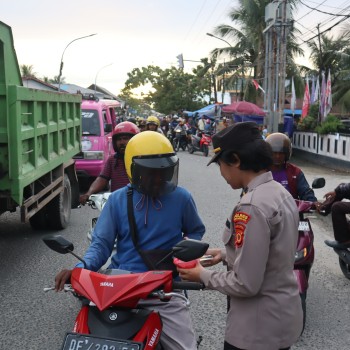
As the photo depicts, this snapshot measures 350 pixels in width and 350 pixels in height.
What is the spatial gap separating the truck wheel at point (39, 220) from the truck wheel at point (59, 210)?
0.07 meters

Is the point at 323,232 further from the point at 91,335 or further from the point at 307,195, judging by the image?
the point at 91,335

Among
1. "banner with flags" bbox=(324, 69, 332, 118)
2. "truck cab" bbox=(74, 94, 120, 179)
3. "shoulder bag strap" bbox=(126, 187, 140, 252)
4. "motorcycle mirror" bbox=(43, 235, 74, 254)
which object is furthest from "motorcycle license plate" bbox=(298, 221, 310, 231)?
"banner with flags" bbox=(324, 69, 332, 118)

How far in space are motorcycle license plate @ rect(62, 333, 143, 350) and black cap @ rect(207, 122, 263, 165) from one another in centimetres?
84

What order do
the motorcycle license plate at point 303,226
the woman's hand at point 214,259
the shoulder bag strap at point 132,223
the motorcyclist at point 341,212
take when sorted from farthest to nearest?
the motorcyclist at point 341,212 → the motorcycle license plate at point 303,226 → the shoulder bag strap at point 132,223 → the woman's hand at point 214,259

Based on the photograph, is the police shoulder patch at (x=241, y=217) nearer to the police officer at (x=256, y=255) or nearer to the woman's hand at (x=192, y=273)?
the police officer at (x=256, y=255)

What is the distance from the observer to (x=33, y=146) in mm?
5691

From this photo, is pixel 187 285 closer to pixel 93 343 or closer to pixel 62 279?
pixel 93 343

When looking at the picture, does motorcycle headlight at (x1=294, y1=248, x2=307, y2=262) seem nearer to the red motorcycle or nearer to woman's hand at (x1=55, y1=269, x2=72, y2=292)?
the red motorcycle

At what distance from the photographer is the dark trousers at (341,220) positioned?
5.33 m

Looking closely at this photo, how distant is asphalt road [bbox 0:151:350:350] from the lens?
4.23 metres

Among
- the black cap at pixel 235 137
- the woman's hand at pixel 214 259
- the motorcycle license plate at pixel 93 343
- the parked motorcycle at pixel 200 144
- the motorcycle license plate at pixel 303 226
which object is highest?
the black cap at pixel 235 137

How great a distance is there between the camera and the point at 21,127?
16.9 feet

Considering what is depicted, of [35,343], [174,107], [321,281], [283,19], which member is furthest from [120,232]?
[174,107]

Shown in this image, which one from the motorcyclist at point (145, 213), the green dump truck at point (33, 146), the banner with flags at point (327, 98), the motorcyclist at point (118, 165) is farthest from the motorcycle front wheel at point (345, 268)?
the banner with flags at point (327, 98)
